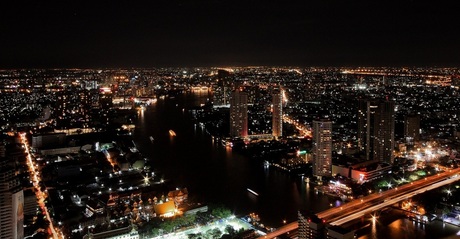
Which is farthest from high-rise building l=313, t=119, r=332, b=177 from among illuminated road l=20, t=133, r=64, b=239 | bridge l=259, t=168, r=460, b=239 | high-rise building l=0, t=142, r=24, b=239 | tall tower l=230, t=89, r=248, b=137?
high-rise building l=0, t=142, r=24, b=239

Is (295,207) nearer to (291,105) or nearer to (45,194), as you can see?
(45,194)

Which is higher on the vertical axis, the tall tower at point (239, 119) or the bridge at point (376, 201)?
the tall tower at point (239, 119)

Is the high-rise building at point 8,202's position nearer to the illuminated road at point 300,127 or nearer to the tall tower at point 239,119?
the tall tower at point 239,119

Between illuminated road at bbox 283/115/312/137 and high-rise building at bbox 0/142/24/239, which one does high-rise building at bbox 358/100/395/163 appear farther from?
high-rise building at bbox 0/142/24/239

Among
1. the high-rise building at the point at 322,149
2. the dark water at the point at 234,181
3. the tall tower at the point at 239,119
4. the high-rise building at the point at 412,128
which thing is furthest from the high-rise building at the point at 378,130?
the tall tower at the point at 239,119

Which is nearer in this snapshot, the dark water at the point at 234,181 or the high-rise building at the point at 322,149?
the dark water at the point at 234,181
